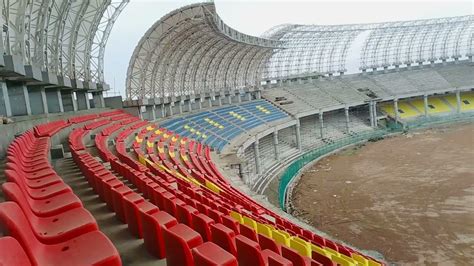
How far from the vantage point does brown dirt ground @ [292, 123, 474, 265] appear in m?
15.5

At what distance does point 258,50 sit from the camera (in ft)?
170

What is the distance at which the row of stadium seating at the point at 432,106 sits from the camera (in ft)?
187

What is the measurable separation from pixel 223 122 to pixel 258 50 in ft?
61.3

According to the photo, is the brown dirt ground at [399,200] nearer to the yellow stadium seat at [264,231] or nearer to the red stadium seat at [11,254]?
the yellow stadium seat at [264,231]

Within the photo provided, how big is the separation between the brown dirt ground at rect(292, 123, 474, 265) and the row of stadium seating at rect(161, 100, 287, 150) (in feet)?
24.8

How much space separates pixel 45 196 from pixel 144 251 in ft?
3.88

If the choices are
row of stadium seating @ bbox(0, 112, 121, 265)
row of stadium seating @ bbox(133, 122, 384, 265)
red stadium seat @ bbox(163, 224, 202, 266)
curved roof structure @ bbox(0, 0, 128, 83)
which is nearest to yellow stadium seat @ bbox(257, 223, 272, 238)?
row of stadium seating @ bbox(133, 122, 384, 265)

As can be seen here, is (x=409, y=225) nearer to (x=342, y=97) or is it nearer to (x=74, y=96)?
(x=74, y=96)

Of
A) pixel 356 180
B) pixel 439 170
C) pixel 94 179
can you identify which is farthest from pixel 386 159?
pixel 94 179

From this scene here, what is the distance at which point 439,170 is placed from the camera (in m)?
28.9

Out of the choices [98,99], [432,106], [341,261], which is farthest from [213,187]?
[432,106]

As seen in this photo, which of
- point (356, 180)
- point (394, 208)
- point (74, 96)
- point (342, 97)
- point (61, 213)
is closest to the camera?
point (61, 213)

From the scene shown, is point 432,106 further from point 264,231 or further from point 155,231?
point 155,231

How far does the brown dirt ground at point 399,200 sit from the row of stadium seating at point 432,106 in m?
17.6
